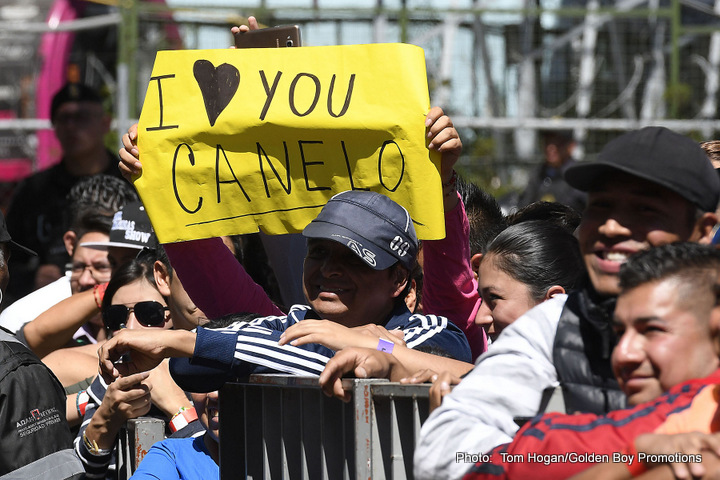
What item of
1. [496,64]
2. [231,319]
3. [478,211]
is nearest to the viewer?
[231,319]

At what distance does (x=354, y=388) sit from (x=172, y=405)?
182cm

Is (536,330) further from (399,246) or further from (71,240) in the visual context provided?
(71,240)

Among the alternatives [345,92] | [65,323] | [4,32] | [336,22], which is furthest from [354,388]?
[4,32]

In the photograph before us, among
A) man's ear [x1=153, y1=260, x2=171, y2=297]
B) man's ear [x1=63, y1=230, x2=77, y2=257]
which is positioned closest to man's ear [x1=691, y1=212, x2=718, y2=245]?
man's ear [x1=153, y1=260, x2=171, y2=297]

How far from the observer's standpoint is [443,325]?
3.69m

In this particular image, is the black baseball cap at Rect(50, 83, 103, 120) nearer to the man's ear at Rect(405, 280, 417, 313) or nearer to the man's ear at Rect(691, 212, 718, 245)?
the man's ear at Rect(405, 280, 417, 313)

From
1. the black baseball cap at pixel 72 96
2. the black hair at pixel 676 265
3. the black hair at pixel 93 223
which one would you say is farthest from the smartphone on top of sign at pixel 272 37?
the black baseball cap at pixel 72 96

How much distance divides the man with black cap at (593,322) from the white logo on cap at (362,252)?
93 centimetres

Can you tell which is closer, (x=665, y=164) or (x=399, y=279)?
(x=665, y=164)

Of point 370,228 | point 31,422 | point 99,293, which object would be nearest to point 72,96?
point 99,293

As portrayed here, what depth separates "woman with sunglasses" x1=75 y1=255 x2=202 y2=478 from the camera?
416cm

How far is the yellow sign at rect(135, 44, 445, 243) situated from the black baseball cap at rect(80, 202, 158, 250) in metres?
1.58

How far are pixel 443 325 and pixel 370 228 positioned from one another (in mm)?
420

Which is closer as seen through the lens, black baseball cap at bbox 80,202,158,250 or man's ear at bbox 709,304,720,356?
man's ear at bbox 709,304,720,356
